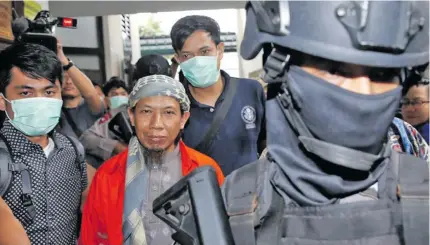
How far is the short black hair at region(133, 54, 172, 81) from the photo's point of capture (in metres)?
3.04

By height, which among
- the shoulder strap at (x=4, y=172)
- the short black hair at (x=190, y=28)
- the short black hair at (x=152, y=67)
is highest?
the short black hair at (x=190, y=28)

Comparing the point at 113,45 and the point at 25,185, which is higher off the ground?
the point at 25,185

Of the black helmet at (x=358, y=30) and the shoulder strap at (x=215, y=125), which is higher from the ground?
the black helmet at (x=358, y=30)

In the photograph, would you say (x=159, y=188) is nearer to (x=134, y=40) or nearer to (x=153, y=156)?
(x=153, y=156)

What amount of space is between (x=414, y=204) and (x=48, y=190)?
4.72ft

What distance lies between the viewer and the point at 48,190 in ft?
6.52

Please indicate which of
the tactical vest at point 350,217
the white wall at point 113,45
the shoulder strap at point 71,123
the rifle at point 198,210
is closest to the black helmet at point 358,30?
the tactical vest at point 350,217

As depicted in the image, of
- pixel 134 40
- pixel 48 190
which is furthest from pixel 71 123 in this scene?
pixel 134 40

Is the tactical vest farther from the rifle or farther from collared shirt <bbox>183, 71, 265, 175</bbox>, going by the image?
collared shirt <bbox>183, 71, 265, 175</bbox>

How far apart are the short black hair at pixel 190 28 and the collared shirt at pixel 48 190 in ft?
2.52

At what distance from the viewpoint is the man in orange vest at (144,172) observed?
6.57ft

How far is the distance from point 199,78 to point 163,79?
12.3 inches

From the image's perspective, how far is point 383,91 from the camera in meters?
1.04

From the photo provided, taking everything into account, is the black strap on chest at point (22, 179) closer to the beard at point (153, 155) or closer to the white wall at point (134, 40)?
the beard at point (153, 155)
